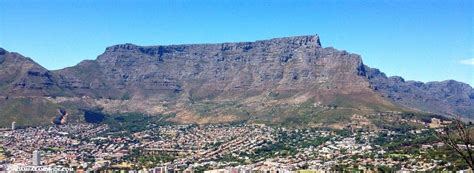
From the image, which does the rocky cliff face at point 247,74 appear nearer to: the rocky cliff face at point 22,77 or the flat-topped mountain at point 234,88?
the flat-topped mountain at point 234,88

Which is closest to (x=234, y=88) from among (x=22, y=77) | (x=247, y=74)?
(x=247, y=74)

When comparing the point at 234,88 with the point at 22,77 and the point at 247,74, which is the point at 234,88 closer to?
the point at 247,74

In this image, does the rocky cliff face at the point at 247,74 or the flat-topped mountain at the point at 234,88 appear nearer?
the flat-topped mountain at the point at 234,88

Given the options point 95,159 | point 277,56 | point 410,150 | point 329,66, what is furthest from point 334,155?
point 277,56

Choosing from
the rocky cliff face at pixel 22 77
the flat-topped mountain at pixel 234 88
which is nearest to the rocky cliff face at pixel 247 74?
the flat-topped mountain at pixel 234 88

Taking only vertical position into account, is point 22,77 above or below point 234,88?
above

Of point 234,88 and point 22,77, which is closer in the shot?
point 22,77

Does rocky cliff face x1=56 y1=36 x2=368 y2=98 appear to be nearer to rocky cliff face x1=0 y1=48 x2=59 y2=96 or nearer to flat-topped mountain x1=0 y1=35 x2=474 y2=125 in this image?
Result: flat-topped mountain x1=0 y1=35 x2=474 y2=125

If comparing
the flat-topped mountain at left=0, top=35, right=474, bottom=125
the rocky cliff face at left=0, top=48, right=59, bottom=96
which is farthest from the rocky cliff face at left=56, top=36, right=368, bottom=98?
the rocky cliff face at left=0, top=48, right=59, bottom=96
